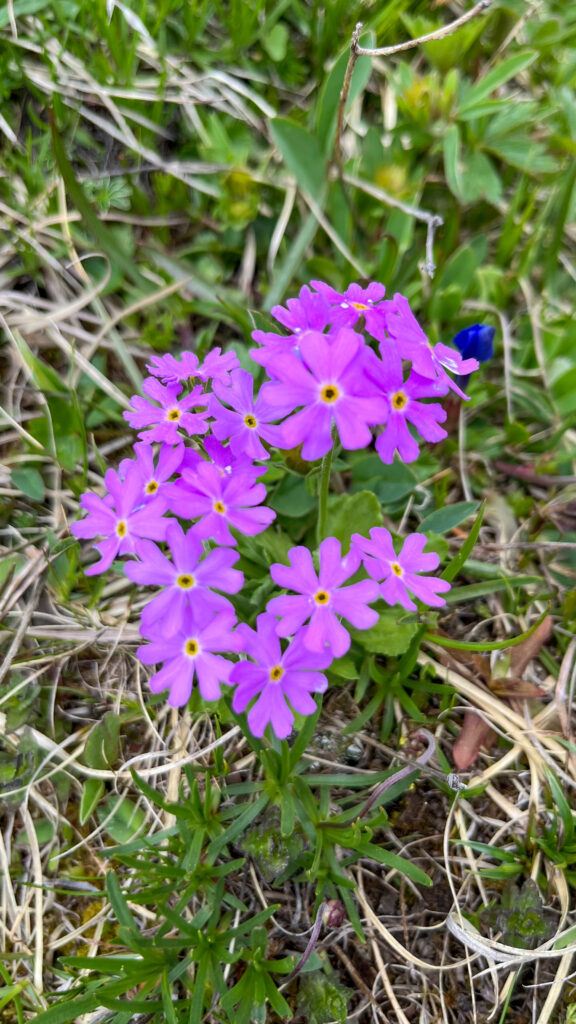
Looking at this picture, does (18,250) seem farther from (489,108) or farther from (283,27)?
(489,108)

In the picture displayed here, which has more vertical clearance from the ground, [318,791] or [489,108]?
[489,108]

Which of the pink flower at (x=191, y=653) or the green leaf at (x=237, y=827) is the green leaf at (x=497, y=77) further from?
the green leaf at (x=237, y=827)

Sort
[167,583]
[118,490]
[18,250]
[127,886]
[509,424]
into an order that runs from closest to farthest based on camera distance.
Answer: [167,583]
[118,490]
[127,886]
[509,424]
[18,250]

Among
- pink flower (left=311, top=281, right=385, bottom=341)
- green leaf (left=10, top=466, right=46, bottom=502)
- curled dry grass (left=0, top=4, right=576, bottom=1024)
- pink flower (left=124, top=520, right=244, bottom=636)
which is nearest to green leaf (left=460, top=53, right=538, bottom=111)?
curled dry grass (left=0, top=4, right=576, bottom=1024)

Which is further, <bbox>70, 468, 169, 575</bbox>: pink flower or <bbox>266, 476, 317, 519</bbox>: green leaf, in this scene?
<bbox>266, 476, 317, 519</bbox>: green leaf

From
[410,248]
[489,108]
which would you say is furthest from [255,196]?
[489,108]

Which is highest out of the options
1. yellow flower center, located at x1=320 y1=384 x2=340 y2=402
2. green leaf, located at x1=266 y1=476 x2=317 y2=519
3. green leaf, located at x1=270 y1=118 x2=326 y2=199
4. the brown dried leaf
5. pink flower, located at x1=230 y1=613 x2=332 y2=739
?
green leaf, located at x1=270 y1=118 x2=326 y2=199

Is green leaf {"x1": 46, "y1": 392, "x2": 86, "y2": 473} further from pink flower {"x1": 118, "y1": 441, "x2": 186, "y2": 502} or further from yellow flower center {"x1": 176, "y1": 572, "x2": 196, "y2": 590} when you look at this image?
yellow flower center {"x1": 176, "y1": 572, "x2": 196, "y2": 590}

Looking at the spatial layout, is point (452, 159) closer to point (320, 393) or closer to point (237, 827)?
point (320, 393)
